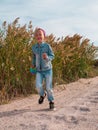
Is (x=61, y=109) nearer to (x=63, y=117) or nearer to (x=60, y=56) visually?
(x=63, y=117)

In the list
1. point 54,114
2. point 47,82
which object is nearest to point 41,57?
point 47,82

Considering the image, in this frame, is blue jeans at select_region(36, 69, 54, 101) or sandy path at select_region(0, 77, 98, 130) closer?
sandy path at select_region(0, 77, 98, 130)

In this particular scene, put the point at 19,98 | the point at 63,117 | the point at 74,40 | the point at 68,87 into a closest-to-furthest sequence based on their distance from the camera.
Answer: the point at 63,117 < the point at 19,98 < the point at 68,87 < the point at 74,40

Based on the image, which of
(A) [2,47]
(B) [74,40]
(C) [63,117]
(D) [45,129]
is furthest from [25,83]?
(B) [74,40]

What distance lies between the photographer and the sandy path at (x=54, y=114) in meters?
6.10

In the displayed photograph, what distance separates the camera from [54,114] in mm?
6875

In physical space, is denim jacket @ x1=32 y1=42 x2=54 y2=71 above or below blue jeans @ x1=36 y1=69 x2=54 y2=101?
above

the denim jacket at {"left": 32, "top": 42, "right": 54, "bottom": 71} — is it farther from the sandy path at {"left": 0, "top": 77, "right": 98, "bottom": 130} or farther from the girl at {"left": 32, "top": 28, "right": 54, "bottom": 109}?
the sandy path at {"left": 0, "top": 77, "right": 98, "bottom": 130}

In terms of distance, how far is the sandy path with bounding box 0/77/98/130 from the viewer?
6.10m

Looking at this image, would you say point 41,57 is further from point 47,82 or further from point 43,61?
point 47,82

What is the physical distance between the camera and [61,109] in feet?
24.2

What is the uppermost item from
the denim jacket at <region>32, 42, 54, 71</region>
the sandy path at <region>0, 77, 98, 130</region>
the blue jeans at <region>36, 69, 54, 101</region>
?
the denim jacket at <region>32, 42, 54, 71</region>

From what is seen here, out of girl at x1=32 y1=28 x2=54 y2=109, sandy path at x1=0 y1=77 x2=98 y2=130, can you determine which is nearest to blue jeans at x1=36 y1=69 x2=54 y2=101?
girl at x1=32 y1=28 x2=54 y2=109

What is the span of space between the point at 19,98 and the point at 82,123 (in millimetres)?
3121
